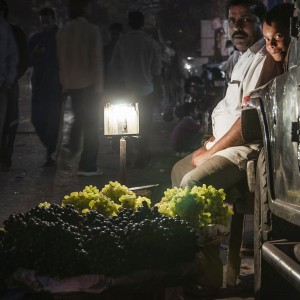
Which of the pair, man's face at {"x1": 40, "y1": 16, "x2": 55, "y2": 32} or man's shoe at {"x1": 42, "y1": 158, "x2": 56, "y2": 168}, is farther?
man's shoe at {"x1": 42, "y1": 158, "x2": 56, "y2": 168}

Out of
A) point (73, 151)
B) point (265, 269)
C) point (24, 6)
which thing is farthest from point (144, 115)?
point (24, 6)

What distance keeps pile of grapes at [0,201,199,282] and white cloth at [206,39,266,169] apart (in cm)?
162

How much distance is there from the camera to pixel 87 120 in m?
10.4

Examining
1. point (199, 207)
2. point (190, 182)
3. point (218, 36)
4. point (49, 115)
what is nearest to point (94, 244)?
point (199, 207)

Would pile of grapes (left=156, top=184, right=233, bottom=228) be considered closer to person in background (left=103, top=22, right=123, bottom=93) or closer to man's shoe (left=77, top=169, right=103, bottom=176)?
man's shoe (left=77, top=169, right=103, bottom=176)

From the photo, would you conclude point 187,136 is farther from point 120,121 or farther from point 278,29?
point 278,29

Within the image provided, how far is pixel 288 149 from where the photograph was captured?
3.70 m

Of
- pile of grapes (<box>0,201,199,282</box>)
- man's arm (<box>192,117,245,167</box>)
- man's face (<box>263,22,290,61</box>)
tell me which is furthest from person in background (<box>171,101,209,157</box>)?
pile of grapes (<box>0,201,199,282</box>)

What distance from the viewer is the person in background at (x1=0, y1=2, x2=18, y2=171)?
33.1 feet

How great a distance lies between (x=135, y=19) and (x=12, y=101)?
2.44 metres

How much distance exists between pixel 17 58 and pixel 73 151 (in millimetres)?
1772

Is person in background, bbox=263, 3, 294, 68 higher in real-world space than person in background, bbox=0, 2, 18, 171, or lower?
higher

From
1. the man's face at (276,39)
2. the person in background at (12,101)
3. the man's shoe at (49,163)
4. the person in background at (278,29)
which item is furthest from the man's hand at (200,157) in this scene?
the man's shoe at (49,163)

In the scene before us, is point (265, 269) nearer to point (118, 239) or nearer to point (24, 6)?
point (118, 239)
